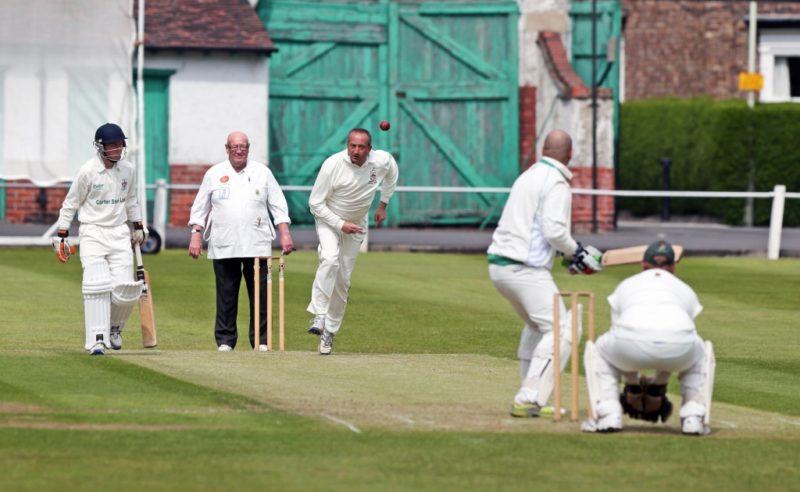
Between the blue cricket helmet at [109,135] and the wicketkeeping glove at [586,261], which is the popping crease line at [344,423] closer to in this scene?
the wicketkeeping glove at [586,261]

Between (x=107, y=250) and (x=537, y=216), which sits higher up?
(x=537, y=216)

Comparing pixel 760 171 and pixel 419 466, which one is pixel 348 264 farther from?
pixel 760 171

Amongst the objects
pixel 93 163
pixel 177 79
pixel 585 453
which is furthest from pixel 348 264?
pixel 177 79

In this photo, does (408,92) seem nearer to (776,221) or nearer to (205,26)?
(205,26)

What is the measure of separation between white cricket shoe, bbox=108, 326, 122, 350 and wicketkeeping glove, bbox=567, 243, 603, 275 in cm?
455

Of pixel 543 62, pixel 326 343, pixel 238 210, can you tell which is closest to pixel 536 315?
pixel 326 343

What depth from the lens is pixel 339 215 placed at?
1473cm

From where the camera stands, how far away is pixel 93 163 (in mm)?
13898

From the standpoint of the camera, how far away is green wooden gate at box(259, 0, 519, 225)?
31.3 metres

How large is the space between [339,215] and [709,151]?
74.2 feet

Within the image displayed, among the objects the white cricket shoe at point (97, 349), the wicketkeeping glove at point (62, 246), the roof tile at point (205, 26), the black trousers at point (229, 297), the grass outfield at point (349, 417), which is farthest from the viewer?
the roof tile at point (205, 26)

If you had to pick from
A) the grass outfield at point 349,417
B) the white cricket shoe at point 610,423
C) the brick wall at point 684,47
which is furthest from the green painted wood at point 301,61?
the white cricket shoe at point 610,423

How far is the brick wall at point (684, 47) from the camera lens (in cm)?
3978

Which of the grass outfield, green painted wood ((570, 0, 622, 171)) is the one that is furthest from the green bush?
the grass outfield
